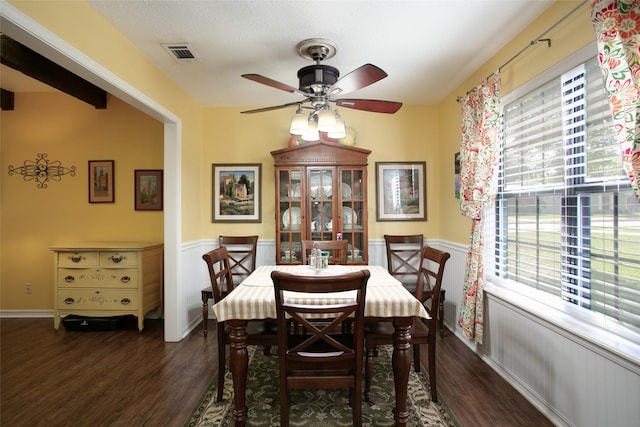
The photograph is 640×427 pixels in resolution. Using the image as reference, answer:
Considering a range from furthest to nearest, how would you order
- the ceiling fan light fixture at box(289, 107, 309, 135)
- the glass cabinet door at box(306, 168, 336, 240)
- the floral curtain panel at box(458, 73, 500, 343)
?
the glass cabinet door at box(306, 168, 336, 240) < the floral curtain panel at box(458, 73, 500, 343) < the ceiling fan light fixture at box(289, 107, 309, 135)

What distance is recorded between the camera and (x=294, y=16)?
2029 millimetres

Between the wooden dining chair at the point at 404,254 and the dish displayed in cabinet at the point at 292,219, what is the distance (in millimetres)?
1002

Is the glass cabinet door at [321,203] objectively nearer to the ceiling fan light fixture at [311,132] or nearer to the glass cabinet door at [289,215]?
the glass cabinet door at [289,215]

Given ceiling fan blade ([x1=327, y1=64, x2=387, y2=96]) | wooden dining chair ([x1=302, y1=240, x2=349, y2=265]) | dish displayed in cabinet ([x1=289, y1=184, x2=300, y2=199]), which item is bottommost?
wooden dining chair ([x1=302, y1=240, x2=349, y2=265])

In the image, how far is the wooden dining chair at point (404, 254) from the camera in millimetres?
3414

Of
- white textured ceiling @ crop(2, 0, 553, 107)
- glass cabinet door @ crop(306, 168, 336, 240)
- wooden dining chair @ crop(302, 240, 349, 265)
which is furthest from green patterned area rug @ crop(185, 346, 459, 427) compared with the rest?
white textured ceiling @ crop(2, 0, 553, 107)

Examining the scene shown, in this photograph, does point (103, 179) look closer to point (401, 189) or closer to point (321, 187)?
point (321, 187)

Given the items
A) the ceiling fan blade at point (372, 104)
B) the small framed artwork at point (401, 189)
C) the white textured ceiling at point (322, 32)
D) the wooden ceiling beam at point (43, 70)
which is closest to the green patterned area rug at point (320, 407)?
the small framed artwork at point (401, 189)

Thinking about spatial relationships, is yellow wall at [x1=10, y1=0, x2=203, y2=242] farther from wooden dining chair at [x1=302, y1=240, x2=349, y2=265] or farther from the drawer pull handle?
wooden dining chair at [x1=302, y1=240, x2=349, y2=265]

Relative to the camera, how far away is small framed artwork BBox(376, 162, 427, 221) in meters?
3.73

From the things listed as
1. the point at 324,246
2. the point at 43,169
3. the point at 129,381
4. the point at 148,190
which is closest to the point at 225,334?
the point at 129,381

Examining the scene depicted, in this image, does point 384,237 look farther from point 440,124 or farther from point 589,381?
point 589,381

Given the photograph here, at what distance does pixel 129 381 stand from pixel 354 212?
8.08 feet

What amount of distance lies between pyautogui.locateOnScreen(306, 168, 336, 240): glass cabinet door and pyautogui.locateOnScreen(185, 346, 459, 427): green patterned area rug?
1506 mm
